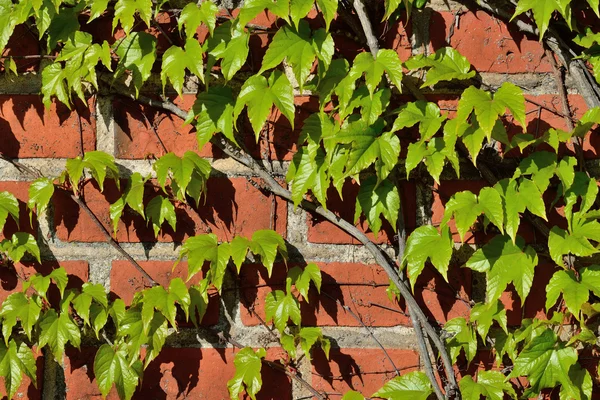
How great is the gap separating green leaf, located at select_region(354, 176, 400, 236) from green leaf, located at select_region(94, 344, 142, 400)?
491 mm

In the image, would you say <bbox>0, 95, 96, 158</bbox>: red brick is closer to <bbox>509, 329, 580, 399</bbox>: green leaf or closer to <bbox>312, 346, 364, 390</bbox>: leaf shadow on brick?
<bbox>312, 346, 364, 390</bbox>: leaf shadow on brick

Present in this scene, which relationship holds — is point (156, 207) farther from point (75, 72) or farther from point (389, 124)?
point (389, 124)

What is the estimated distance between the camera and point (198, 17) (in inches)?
48.6

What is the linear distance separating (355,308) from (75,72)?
2.16 ft

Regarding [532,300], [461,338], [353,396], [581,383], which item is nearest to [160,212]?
[353,396]

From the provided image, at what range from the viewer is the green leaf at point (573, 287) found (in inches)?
47.7

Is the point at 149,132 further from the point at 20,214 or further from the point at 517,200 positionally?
the point at 517,200

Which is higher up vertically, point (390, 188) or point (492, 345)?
point (390, 188)

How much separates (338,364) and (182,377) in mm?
292

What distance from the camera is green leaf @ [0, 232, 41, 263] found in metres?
1.32

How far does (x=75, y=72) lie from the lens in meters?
1.29

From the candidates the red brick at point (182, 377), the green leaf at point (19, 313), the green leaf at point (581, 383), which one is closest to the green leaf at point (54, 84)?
the green leaf at point (19, 313)

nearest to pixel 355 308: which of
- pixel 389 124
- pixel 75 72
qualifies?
pixel 389 124

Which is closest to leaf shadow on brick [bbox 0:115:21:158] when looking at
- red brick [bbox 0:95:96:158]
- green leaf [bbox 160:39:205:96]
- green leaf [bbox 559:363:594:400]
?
red brick [bbox 0:95:96:158]
